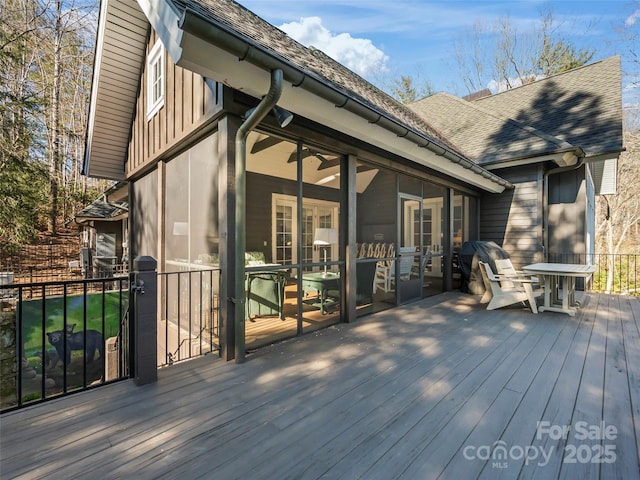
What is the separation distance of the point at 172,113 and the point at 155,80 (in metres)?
1.42

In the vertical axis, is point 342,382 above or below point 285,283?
below

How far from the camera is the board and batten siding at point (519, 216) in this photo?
21.1 ft

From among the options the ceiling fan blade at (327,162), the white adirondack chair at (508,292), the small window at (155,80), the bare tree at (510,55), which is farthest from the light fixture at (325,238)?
the bare tree at (510,55)

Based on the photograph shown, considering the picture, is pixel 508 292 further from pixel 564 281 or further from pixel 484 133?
pixel 484 133

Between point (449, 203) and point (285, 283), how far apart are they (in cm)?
429

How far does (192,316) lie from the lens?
376 centimetres

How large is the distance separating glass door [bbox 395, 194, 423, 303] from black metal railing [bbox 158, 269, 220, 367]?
3056 mm

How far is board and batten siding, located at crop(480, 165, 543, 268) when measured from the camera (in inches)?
253

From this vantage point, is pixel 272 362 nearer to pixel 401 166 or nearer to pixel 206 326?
pixel 206 326

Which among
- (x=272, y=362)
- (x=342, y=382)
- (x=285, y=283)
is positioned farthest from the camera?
(x=285, y=283)

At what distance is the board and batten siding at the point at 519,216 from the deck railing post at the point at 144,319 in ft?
23.2

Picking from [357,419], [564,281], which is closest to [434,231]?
[564,281]

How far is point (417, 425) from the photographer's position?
1853mm

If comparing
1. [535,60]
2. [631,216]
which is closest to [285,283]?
[631,216]
